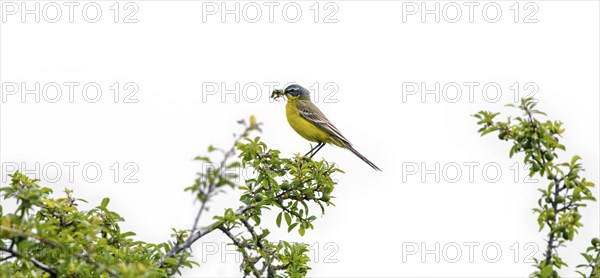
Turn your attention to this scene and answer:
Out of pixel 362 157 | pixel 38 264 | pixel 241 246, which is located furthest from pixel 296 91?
pixel 38 264

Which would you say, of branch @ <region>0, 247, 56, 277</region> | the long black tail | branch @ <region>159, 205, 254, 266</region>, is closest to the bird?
the long black tail

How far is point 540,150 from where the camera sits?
20.3 ft

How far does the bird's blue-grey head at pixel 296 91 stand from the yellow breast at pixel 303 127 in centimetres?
22

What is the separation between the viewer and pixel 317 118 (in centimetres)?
1216

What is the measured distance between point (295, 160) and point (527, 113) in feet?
7.90

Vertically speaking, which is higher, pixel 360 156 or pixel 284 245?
pixel 360 156

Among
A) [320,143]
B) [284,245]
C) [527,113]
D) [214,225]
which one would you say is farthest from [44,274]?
[320,143]

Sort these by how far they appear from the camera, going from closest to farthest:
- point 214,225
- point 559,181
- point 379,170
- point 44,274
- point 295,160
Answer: point 44,274 < point 559,181 < point 214,225 < point 295,160 < point 379,170

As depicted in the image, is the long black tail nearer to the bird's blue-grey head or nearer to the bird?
the bird

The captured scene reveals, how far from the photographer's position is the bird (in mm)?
11875

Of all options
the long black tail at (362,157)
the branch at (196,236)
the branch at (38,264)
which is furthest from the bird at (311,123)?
the branch at (38,264)

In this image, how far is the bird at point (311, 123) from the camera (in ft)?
39.0

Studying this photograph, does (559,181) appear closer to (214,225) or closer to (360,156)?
(214,225)

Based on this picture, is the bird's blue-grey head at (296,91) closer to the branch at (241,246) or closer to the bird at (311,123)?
the bird at (311,123)
